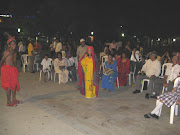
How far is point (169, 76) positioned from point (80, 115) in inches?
114

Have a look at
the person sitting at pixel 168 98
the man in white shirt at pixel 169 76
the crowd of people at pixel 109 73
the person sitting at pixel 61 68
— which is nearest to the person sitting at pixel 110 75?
the crowd of people at pixel 109 73

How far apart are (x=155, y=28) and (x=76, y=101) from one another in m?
16.0

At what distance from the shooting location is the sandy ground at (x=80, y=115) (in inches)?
163

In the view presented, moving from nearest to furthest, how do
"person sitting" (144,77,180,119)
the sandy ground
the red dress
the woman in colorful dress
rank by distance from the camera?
1. the sandy ground
2. "person sitting" (144,77,180,119)
3. the woman in colorful dress
4. the red dress

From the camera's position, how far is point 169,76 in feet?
20.2

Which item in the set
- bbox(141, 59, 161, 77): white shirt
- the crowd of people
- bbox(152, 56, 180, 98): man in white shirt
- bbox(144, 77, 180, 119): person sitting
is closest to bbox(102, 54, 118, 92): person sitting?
the crowd of people

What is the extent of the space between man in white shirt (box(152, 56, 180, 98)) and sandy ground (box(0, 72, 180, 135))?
54 centimetres

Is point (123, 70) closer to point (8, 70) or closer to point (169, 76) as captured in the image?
point (169, 76)

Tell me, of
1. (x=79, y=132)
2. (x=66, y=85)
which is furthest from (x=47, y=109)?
(x=66, y=85)

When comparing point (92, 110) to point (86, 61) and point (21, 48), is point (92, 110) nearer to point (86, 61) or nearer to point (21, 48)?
point (86, 61)

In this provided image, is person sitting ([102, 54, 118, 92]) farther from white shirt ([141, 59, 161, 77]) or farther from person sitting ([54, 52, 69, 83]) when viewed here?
person sitting ([54, 52, 69, 83])

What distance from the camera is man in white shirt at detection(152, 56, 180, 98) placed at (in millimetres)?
5762

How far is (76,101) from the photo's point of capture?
236 inches

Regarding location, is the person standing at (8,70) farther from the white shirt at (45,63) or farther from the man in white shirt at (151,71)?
the man in white shirt at (151,71)
